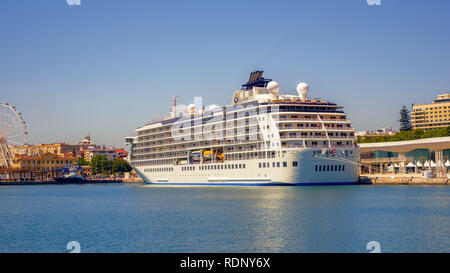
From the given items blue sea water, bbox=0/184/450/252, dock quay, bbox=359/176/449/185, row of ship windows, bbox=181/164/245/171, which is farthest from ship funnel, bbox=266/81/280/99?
blue sea water, bbox=0/184/450/252

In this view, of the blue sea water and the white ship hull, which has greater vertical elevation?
the white ship hull

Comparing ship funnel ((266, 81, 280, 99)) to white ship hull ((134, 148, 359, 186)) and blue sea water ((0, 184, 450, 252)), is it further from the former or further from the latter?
blue sea water ((0, 184, 450, 252))

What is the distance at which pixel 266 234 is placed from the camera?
27141 millimetres

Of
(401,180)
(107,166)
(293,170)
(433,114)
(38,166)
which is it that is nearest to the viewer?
(293,170)

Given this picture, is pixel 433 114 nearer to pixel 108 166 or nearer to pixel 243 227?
pixel 108 166

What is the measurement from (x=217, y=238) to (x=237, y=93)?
58.7 m

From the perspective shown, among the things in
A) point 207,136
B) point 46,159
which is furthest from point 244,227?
point 46,159

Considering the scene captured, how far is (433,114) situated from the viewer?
190500 mm

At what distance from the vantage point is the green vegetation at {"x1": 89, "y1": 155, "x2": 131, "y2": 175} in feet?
557

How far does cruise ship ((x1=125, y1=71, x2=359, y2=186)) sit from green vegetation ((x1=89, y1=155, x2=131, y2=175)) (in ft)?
262

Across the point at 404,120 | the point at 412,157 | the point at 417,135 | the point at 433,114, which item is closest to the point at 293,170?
the point at 412,157

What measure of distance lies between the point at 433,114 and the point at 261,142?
462ft

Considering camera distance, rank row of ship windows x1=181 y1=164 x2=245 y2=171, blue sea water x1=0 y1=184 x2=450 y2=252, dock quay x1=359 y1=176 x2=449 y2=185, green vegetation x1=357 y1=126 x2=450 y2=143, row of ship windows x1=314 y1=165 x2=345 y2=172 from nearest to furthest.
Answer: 1. blue sea water x1=0 y1=184 x2=450 y2=252
2. row of ship windows x1=314 y1=165 x2=345 y2=172
3. dock quay x1=359 y1=176 x2=449 y2=185
4. row of ship windows x1=181 y1=164 x2=245 y2=171
5. green vegetation x1=357 y1=126 x2=450 y2=143

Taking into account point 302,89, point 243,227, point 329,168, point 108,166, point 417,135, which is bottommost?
point 243,227
